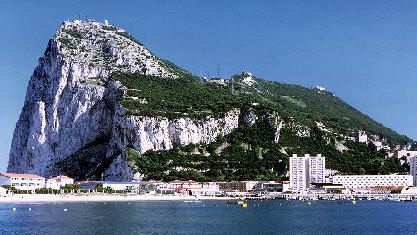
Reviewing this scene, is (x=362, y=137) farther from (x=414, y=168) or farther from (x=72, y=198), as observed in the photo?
(x=72, y=198)

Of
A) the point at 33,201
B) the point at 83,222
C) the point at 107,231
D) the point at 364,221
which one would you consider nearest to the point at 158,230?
the point at 107,231

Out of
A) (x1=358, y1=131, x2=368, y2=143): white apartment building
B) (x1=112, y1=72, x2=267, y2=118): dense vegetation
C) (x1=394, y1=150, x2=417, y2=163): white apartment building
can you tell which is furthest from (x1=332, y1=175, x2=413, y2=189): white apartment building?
(x1=112, y1=72, x2=267, y2=118): dense vegetation

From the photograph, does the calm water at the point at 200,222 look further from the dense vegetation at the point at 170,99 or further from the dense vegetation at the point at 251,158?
the dense vegetation at the point at 170,99

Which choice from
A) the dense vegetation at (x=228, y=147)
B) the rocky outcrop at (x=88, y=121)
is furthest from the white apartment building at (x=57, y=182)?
the dense vegetation at (x=228, y=147)

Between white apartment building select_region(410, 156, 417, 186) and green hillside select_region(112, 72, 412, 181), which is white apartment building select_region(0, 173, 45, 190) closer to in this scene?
green hillside select_region(112, 72, 412, 181)

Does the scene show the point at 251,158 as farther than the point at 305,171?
Yes

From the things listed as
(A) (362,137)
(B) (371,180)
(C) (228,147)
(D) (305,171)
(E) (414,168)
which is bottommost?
(B) (371,180)

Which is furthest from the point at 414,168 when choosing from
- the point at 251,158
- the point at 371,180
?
the point at 251,158
